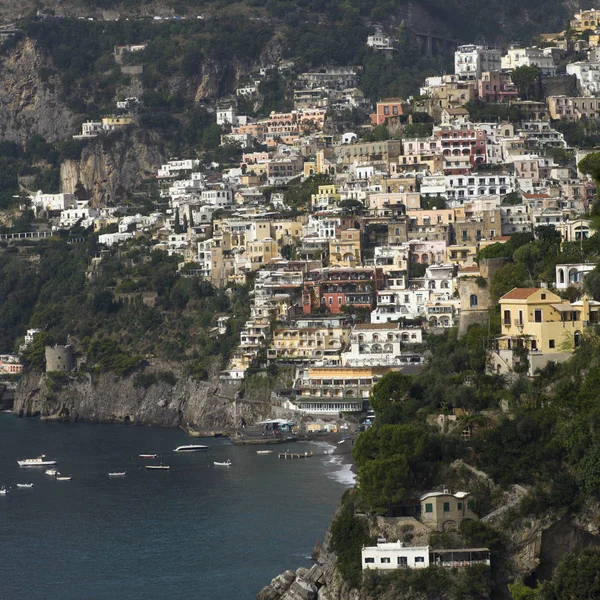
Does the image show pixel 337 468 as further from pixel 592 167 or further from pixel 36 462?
pixel 592 167

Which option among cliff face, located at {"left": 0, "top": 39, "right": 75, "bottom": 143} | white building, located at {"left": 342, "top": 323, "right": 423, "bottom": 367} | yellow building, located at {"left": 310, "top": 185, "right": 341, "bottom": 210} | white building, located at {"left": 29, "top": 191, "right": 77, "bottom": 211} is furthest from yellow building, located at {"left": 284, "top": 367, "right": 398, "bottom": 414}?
cliff face, located at {"left": 0, "top": 39, "right": 75, "bottom": 143}

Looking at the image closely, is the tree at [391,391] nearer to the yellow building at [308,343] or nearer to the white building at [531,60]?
the yellow building at [308,343]

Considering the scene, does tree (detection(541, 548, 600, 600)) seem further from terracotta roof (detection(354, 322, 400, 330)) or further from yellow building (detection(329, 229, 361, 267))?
yellow building (detection(329, 229, 361, 267))

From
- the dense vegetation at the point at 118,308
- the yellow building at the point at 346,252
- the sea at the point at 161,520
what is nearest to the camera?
the sea at the point at 161,520

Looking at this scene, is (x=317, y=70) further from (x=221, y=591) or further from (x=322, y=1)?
(x=221, y=591)

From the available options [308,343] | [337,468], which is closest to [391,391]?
[337,468]

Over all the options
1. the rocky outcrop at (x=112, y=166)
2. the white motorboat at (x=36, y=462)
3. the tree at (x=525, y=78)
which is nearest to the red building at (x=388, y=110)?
the tree at (x=525, y=78)
